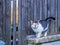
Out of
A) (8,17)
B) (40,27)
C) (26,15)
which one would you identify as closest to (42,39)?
(40,27)

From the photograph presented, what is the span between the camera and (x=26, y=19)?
4.05m

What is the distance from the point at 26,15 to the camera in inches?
160

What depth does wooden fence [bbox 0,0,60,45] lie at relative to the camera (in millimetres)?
3914

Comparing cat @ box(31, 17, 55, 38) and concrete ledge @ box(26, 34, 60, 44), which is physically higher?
cat @ box(31, 17, 55, 38)

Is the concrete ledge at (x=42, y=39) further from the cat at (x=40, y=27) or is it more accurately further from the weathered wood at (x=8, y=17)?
the weathered wood at (x=8, y=17)

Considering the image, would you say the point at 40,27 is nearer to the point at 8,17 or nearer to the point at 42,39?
the point at 42,39

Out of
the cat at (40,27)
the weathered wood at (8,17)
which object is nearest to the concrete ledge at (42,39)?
the cat at (40,27)

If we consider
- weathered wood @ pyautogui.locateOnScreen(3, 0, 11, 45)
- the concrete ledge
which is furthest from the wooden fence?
the concrete ledge

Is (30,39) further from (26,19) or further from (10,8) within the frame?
(10,8)

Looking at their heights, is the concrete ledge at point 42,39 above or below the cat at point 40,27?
below

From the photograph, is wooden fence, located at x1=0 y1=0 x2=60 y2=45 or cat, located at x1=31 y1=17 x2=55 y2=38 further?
cat, located at x1=31 y1=17 x2=55 y2=38

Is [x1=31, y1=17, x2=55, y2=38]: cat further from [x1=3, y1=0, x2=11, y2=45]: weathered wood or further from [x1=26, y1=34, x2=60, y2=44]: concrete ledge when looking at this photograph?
[x1=3, y1=0, x2=11, y2=45]: weathered wood

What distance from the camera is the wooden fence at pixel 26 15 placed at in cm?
391

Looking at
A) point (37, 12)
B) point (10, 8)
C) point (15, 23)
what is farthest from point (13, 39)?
point (37, 12)
